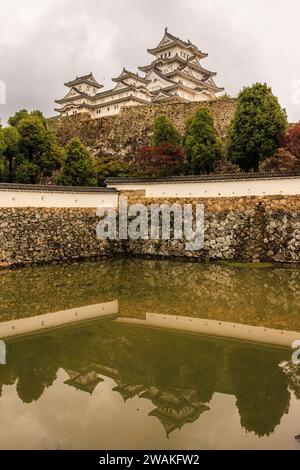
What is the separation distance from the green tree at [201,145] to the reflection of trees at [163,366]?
1616 cm

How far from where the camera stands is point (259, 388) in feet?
18.7

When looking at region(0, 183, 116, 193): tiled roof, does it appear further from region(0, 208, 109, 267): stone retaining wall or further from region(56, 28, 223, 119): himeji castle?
region(56, 28, 223, 119): himeji castle

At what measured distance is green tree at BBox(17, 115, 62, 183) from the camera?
76.5 feet

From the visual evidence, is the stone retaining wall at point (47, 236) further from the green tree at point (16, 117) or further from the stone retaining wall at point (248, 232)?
the green tree at point (16, 117)

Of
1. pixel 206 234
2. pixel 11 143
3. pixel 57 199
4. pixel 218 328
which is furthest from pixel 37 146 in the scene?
pixel 218 328

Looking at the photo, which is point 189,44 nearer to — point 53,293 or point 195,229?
point 195,229

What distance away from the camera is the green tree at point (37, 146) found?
76.5 feet

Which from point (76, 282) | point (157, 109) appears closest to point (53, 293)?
point (76, 282)

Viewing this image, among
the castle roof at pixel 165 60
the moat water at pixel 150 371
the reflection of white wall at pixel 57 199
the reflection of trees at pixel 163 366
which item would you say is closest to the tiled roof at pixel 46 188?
the reflection of white wall at pixel 57 199

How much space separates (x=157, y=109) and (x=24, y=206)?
1807 cm

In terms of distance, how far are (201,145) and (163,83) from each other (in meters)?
18.0

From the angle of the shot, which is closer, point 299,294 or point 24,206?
point 299,294

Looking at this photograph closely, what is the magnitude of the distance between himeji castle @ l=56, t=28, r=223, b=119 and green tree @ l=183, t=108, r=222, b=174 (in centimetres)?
1408
